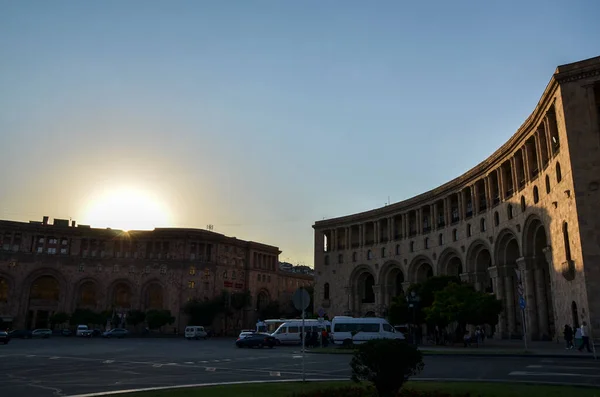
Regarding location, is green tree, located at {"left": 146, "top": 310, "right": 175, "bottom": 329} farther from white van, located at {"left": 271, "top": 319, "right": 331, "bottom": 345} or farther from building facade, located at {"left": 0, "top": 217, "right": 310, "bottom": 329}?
white van, located at {"left": 271, "top": 319, "right": 331, "bottom": 345}

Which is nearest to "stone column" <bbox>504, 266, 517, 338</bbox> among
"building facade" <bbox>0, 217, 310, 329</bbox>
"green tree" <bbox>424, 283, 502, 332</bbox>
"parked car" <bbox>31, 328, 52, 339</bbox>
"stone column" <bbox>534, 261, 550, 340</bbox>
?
"stone column" <bbox>534, 261, 550, 340</bbox>

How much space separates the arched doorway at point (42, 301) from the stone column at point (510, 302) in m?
66.7

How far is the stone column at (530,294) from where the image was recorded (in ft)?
127

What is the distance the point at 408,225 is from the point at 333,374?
48.7 metres

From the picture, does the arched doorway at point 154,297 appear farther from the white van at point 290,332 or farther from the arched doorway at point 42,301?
the white van at point 290,332

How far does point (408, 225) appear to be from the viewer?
64500 mm

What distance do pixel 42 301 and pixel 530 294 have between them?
71.0 metres

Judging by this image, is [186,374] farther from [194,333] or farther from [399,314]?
[194,333]

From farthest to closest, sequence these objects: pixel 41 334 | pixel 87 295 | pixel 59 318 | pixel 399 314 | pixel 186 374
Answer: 1. pixel 87 295
2. pixel 59 318
3. pixel 41 334
4. pixel 399 314
5. pixel 186 374

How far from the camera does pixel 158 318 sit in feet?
243

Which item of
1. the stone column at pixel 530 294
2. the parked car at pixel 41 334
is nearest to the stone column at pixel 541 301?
the stone column at pixel 530 294

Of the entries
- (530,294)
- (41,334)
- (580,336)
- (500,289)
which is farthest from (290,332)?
(41,334)

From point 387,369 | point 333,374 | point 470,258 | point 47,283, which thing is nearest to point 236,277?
point 47,283

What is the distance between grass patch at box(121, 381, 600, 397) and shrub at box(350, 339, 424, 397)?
6.75ft
